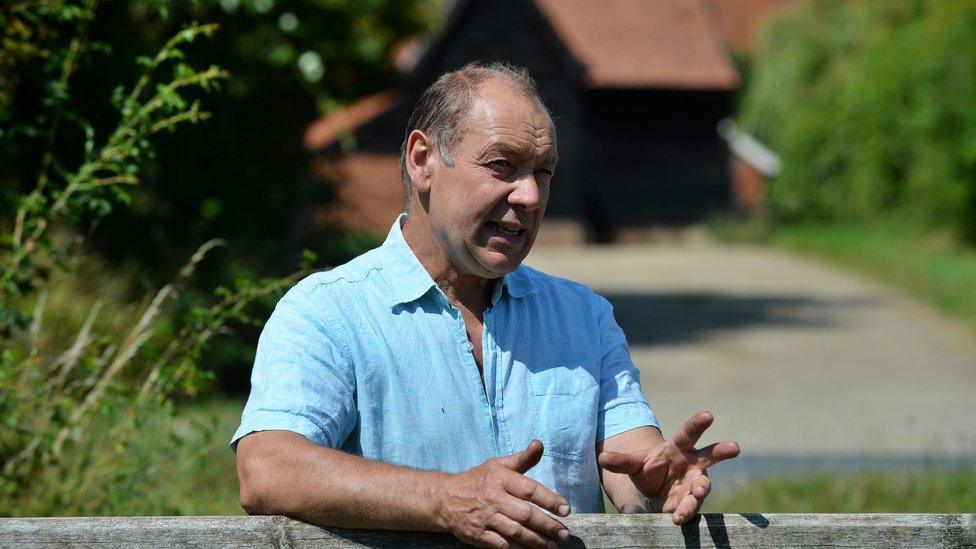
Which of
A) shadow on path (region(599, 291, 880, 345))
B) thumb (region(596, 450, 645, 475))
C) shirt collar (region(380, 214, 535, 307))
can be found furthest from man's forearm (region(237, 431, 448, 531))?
shadow on path (region(599, 291, 880, 345))

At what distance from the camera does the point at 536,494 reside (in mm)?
2215

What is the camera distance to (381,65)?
11477 millimetres

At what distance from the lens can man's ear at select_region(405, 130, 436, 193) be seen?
2.79 m

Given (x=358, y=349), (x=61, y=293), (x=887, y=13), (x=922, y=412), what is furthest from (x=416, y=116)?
(x=887, y=13)

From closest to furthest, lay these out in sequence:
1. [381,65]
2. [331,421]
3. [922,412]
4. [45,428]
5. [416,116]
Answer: [331,421]
[416,116]
[45,428]
[922,412]
[381,65]

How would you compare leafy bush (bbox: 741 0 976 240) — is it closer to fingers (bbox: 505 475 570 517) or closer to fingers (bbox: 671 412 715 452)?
fingers (bbox: 671 412 715 452)

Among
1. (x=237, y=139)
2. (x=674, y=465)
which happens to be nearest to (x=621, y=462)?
(x=674, y=465)

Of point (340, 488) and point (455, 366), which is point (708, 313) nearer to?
point (455, 366)

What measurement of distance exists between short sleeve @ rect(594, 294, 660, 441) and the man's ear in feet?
1.59

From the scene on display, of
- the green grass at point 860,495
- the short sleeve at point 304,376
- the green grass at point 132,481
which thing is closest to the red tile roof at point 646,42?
the green grass at point 860,495

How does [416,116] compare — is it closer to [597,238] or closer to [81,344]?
[81,344]

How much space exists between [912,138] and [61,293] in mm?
16951

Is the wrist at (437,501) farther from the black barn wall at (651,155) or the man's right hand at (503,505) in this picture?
the black barn wall at (651,155)

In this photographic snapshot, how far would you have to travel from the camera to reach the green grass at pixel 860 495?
695cm
